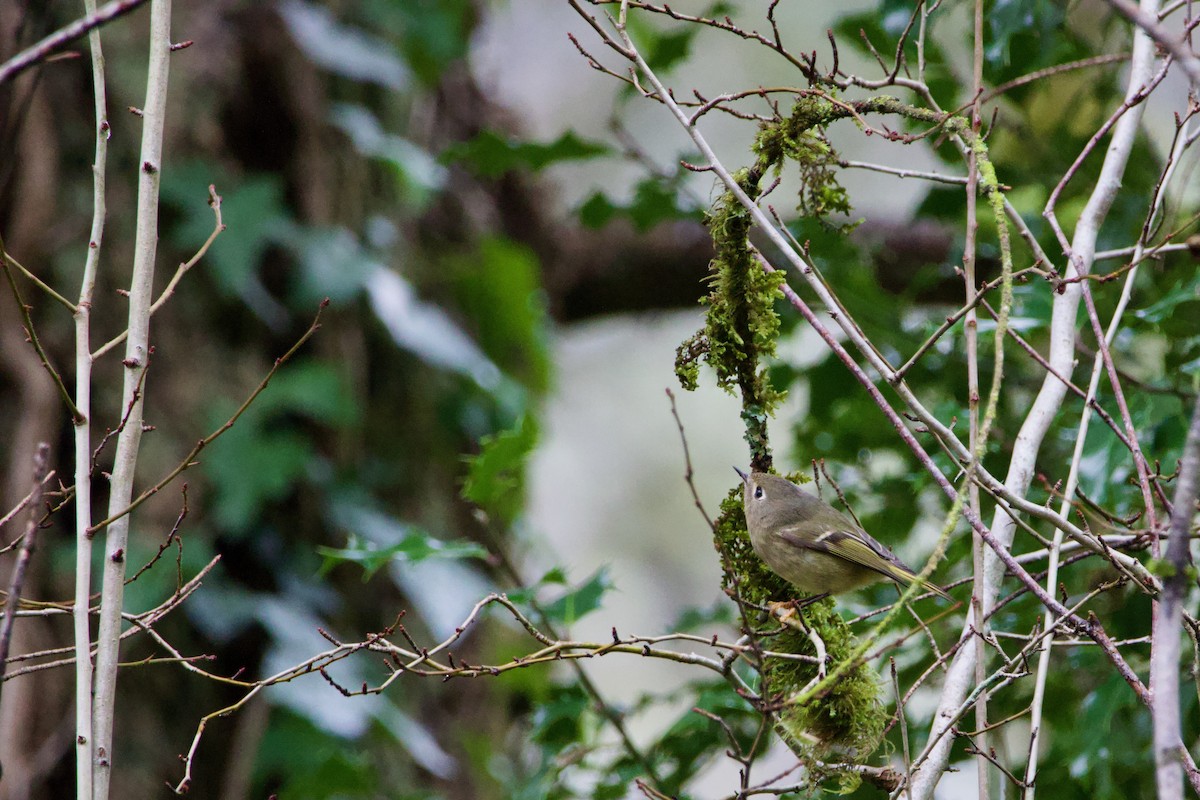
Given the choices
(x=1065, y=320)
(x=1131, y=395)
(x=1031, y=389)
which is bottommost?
(x=1065, y=320)

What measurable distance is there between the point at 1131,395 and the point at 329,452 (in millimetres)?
3329

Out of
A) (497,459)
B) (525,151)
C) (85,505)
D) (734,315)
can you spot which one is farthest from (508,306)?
(85,505)

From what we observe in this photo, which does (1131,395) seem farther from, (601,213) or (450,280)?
(450,280)

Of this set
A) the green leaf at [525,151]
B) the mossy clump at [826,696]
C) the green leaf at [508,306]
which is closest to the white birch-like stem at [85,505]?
the mossy clump at [826,696]

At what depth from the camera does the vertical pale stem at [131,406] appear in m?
1.49

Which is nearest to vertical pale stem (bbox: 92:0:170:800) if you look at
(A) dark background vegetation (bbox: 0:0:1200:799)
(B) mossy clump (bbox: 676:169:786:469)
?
(B) mossy clump (bbox: 676:169:786:469)

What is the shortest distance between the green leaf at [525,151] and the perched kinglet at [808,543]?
5.24ft

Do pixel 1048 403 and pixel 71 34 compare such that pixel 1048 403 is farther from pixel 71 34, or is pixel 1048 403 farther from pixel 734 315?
pixel 71 34

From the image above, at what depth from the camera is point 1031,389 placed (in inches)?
124

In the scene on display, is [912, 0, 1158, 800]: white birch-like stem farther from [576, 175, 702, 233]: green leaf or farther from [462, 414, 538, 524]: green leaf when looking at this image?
[576, 175, 702, 233]: green leaf

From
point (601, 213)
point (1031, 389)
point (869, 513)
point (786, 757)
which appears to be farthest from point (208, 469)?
point (786, 757)

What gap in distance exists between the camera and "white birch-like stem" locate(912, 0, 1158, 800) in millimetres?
1750

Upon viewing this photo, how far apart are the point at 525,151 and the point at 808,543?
72.4 inches

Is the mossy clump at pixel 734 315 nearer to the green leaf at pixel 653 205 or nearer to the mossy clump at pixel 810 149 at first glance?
the mossy clump at pixel 810 149
